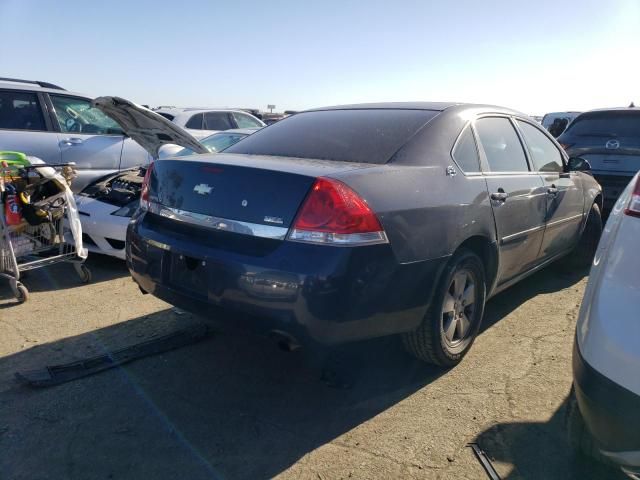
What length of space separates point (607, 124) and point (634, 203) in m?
5.84

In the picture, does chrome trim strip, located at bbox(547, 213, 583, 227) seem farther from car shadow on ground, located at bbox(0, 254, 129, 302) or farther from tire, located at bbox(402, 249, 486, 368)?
car shadow on ground, located at bbox(0, 254, 129, 302)

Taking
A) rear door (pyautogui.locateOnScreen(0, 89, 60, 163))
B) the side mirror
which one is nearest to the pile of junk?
rear door (pyautogui.locateOnScreen(0, 89, 60, 163))

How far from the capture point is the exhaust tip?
2.51 m

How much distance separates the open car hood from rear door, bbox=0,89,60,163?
1.53 metres

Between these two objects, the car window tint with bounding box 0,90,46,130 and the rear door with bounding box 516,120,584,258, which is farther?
the car window tint with bounding box 0,90,46,130

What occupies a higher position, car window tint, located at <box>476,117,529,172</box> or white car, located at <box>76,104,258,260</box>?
car window tint, located at <box>476,117,529,172</box>

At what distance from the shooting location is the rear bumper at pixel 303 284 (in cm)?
244

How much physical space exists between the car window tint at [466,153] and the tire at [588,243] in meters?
2.32

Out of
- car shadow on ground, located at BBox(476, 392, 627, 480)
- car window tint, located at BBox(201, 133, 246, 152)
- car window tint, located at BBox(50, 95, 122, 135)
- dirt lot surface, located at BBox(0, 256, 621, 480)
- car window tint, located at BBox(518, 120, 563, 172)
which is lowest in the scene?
dirt lot surface, located at BBox(0, 256, 621, 480)

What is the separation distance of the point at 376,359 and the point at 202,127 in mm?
8183

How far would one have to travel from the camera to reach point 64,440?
255 centimetres

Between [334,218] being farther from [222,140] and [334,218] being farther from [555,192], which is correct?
[222,140]

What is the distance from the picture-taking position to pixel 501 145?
379cm

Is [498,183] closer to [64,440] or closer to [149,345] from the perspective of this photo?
[149,345]
